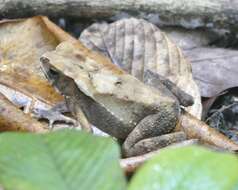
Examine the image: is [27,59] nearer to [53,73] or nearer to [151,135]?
[53,73]

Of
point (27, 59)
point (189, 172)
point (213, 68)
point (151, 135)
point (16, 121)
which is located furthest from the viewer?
point (213, 68)

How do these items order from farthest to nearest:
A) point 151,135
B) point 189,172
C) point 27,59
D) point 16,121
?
point 27,59 → point 151,135 → point 16,121 → point 189,172

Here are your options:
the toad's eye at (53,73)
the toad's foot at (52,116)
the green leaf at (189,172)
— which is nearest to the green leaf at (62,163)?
the green leaf at (189,172)

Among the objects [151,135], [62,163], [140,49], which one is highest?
[62,163]

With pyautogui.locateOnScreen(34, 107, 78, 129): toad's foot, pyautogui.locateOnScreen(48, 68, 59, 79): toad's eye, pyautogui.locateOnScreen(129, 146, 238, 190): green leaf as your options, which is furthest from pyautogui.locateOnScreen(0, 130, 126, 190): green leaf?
pyautogui.locateOnScreen(48, 68, 59, 79): toad's eye

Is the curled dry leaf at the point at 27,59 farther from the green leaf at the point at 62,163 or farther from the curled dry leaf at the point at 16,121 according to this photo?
the green leaf at the point at 62,163

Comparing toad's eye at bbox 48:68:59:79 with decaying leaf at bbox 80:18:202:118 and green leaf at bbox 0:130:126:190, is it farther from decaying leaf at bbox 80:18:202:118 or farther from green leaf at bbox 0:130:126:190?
green leaf at bbox 0:130:126:190

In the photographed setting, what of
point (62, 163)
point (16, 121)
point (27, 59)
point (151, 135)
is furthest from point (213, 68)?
point (62, 163)
